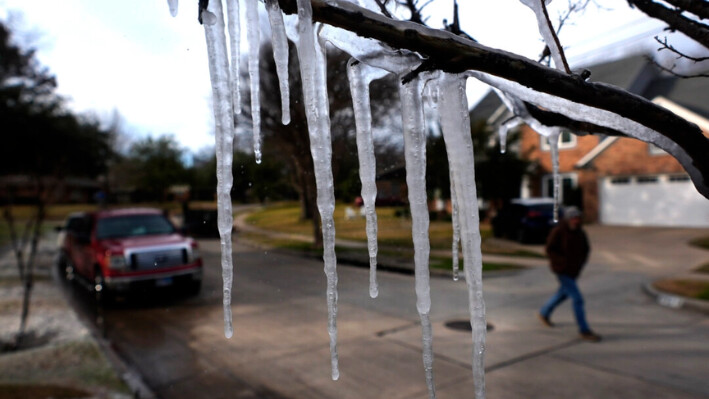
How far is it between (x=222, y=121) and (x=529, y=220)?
14.9 m

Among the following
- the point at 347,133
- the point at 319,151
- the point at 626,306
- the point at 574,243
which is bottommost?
the point at 626,306

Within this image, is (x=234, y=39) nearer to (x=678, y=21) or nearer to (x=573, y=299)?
(x=678, y=21)

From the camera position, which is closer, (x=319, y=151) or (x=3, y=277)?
(x=319, y=151)

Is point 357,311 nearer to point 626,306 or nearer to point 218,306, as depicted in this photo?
point 218,306

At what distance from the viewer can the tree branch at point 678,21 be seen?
6.49 ft

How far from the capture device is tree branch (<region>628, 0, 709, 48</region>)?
1978mm

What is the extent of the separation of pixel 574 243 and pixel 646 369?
5.93 ft

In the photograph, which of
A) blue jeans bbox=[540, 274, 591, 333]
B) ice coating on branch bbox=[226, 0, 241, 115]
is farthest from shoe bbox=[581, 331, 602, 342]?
ice coating on branch bbox=[226, 0, 241, 115]

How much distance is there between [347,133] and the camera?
3.09 metres

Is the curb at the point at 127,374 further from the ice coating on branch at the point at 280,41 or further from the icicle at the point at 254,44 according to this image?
the ice coating on branch at the point at 280,41

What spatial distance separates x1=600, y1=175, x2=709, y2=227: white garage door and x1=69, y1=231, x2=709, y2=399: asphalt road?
38.2 feet

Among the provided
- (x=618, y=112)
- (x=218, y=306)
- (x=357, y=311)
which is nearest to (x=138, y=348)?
(x=218, y=306)

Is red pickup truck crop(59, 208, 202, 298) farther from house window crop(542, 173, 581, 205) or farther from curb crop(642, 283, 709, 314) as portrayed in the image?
house window crop(542, 173, 581, 205)

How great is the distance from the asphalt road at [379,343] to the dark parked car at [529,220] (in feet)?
22.5
